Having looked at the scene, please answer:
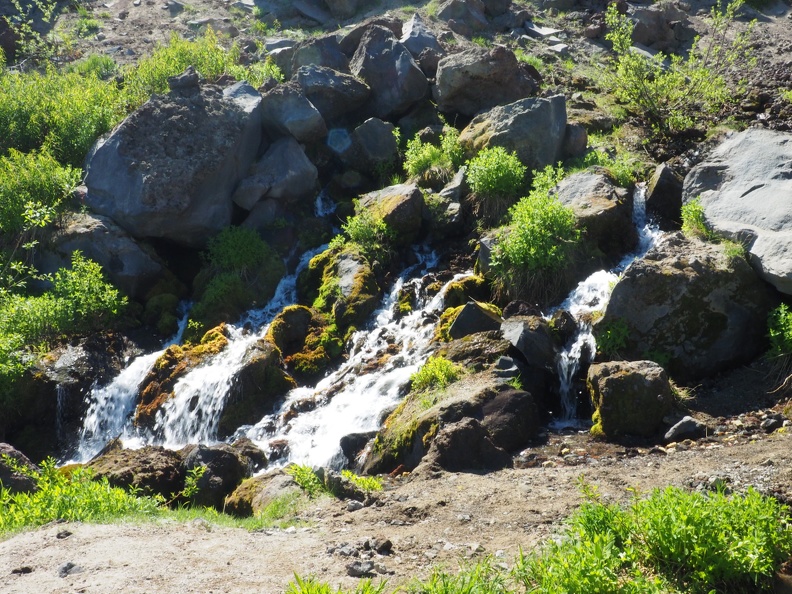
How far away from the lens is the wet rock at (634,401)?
9.98 meters

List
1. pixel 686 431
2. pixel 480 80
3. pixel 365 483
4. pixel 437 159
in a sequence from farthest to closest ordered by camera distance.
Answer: pixel 480 80, pixel 437 159, pixel 686 431, pixel 365 483

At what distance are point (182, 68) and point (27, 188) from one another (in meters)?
6.49

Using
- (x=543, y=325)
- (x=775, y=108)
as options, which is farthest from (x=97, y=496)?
(x=775, y=108)

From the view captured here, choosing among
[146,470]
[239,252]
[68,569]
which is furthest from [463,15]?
[68,569]

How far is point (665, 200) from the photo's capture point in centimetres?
1437

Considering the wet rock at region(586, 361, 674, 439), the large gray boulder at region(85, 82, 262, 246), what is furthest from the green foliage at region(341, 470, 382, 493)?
the large gray boulder at region(85, 82, 262, 246)

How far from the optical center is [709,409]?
10.3 metres

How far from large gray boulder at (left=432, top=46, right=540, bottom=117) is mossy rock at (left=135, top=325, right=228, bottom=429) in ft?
28.5

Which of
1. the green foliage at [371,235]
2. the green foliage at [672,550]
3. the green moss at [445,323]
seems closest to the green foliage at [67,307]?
the green foliage at [371,235]

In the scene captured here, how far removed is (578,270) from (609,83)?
7859 millimetres

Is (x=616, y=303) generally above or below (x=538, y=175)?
below

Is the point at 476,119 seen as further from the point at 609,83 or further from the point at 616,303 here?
the point at 616,303

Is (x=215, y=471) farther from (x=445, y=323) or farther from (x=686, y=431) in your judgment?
(x=686, y=431)

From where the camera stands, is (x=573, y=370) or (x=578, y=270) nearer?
(x=573, y=370)
